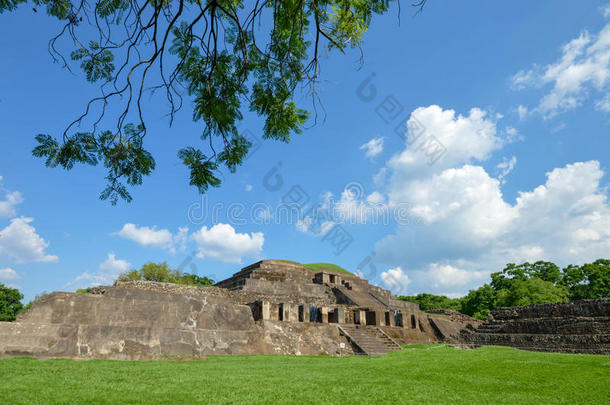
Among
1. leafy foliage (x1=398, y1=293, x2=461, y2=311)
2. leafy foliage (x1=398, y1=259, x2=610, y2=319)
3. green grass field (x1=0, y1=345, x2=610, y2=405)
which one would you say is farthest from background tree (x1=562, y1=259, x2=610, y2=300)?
green grass field (x1=0, y1=345, x2=610, y2=405)

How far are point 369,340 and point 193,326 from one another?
6676 mm

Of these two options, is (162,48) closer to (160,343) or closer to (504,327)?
(160,343)

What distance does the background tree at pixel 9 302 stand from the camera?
30.0 meters

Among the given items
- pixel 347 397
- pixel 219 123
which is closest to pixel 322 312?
pixel 347 397

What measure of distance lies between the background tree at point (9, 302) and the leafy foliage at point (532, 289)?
3732 centimetres

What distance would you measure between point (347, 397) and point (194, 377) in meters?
2.64

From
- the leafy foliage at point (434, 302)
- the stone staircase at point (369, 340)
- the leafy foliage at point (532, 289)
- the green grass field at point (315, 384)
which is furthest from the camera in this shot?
the leafy foliage at point (434, 302)

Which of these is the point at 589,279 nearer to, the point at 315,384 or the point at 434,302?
the point at 434,302

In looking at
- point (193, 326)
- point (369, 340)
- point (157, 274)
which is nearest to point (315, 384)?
point (193, 326)

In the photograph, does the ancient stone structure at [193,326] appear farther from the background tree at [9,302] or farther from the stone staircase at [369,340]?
the background tree at [9,302]

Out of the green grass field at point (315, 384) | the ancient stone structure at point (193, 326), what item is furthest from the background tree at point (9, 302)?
the green grass field at point (315, 384)

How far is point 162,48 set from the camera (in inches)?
155

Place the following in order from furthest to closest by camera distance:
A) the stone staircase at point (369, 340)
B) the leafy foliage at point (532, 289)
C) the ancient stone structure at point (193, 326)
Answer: the leafy foliage at point (532, 289) < the stone staircase at point (369, 340) < the ancient stone structure at point (193, 326)

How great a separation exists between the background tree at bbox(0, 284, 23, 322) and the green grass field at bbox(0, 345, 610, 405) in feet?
102
